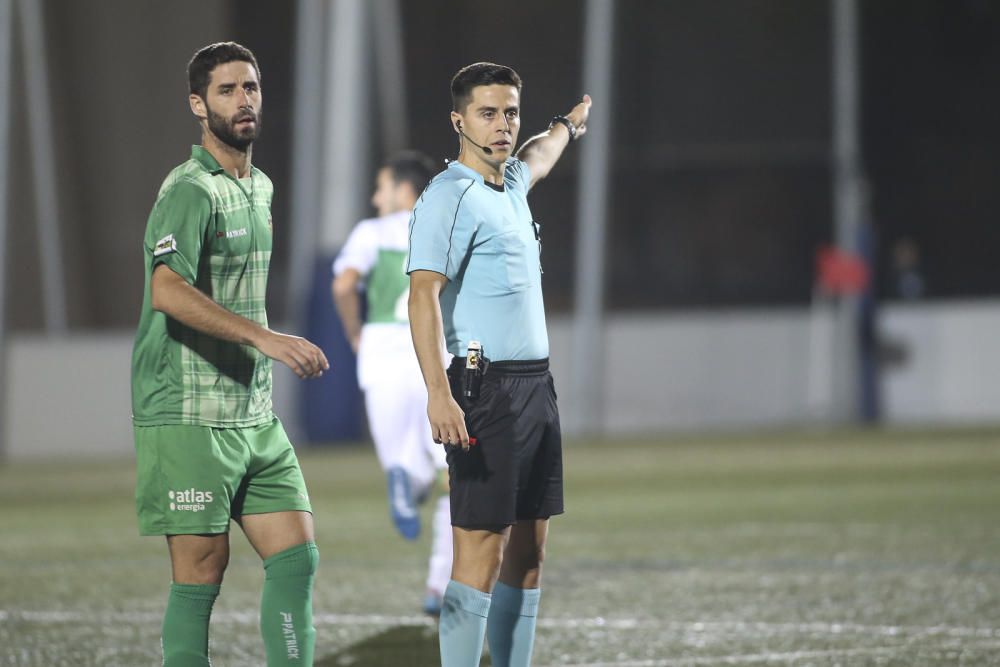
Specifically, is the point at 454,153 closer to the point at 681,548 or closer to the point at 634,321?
the point at 634,321

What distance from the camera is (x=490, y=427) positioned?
423 centimetres

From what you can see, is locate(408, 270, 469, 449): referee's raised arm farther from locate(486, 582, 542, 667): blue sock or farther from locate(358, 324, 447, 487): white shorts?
locate(358, 324, 447, 487): white shorts

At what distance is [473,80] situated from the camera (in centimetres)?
432

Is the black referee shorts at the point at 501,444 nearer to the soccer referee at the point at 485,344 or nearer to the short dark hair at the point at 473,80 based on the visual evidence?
the soccer referee at the point at 485,344

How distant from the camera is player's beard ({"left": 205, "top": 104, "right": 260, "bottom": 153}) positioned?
4238 millimetres

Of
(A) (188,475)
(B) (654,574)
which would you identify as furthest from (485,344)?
(B) (654,574)

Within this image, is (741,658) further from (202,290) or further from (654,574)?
(202,290)

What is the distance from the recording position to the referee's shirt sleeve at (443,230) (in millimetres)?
4211

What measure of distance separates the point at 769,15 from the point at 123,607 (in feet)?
52.9

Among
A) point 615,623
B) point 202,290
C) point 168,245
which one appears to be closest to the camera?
point 168,245

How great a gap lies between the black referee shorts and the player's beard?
785mm

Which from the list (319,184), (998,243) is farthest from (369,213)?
(998,243)

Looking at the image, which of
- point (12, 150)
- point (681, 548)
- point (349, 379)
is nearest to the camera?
point (681, 548)

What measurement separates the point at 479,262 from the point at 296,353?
617 millimetres
